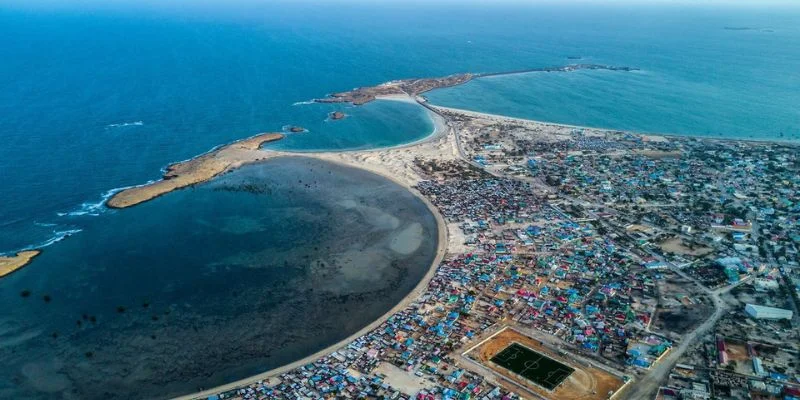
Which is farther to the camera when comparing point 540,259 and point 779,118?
point 779,118

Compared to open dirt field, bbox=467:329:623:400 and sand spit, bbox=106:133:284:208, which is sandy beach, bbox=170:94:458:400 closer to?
sand spit, bbox=106:133:284:208

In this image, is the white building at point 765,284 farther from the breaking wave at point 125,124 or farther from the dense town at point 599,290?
the breaking wave at point 125,124

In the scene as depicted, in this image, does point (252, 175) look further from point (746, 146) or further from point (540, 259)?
point (746, 146)

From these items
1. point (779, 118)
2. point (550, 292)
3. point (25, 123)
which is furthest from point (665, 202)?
point (25, 123)

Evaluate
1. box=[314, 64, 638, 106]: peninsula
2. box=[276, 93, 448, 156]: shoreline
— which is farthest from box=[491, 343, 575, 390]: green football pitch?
box=[314, 64, 638, 106]: peninsula

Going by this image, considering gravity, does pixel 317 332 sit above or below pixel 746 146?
below

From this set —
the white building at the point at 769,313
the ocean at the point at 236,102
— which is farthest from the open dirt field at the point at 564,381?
the ocean at the point at 236,102
